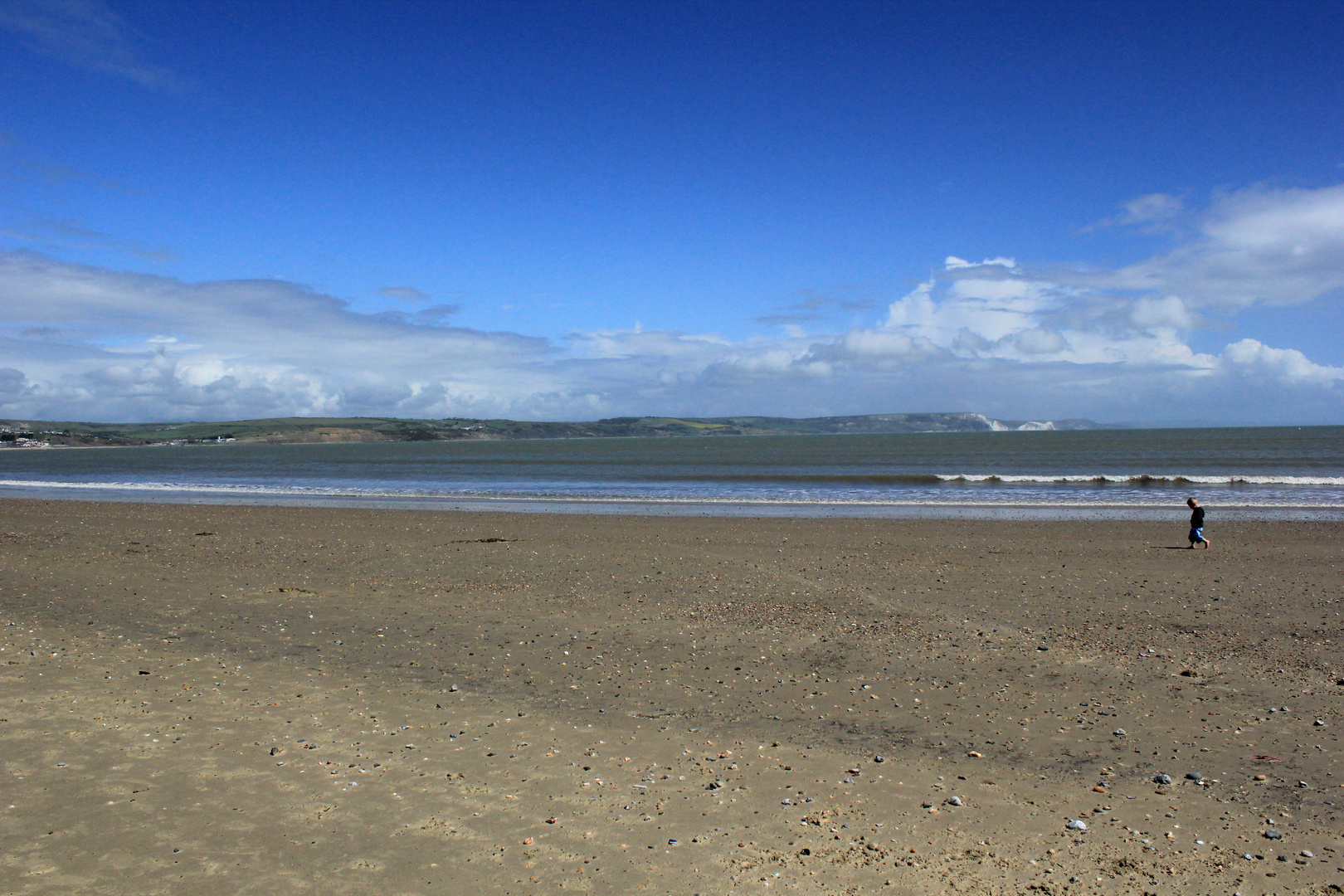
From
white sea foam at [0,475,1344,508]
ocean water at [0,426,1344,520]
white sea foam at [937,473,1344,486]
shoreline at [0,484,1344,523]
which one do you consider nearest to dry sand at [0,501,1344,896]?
shoreline at [0,484,1344,523]

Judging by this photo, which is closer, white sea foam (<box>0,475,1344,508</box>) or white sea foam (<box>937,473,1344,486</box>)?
white sea foam (<box>0,475,1344,508</box>)

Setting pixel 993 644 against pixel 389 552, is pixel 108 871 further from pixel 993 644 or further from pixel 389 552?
pixel 389 552

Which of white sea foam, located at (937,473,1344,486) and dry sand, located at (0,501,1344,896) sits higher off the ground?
white sea foam, located at (937,473,1344,486)

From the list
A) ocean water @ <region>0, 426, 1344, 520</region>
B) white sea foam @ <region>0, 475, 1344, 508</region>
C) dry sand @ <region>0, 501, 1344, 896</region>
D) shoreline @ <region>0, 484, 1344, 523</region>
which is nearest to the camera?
dry sand @ <region>0, 501, 1344, 896</region>

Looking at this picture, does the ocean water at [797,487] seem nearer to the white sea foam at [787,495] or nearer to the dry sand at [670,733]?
the white sea foam at [787,495]

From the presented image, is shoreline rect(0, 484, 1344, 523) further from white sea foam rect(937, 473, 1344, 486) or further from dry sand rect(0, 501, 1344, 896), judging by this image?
white sea foam rect(937, 473, 1344, 486)

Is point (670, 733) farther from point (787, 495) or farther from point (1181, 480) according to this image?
point (1181, 480)

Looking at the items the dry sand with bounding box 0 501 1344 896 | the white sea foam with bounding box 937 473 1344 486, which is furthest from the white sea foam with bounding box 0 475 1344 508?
the dry sand with bounding box 0 501 1344 896

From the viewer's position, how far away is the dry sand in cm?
462

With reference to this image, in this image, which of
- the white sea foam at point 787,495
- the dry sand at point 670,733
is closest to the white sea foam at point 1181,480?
the white sea foam at point 787,495

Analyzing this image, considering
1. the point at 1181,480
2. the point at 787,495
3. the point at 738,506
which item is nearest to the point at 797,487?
the point at 787,495

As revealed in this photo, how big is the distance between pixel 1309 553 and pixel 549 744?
56.6ft

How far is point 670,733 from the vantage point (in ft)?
21.7

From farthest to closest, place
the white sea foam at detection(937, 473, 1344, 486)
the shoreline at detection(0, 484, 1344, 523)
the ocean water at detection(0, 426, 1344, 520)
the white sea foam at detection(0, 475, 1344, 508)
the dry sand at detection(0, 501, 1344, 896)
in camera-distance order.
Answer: the white sea foam at detection(937, 473, 1344, 486) < the white sea foam at detection(0, 475, 1344, 508) < the ocean water at detection(0, 426, 1344, 520) < the shoreline at detection(0, 484, 1344, 523) < the dry sand at detection(0, 501, 1344, 896)
